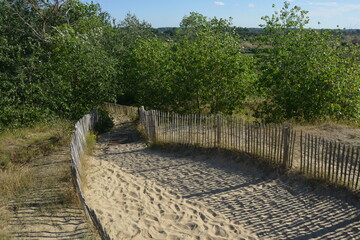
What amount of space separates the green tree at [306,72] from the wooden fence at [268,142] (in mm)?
2851

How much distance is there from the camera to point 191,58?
46.8 ft

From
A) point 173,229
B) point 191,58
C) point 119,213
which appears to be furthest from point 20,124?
point 173,229

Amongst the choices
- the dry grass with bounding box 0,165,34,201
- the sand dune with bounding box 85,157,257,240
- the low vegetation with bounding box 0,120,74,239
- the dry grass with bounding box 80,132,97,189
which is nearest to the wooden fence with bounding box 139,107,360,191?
the dry grass with bounding box 80,132,97,189

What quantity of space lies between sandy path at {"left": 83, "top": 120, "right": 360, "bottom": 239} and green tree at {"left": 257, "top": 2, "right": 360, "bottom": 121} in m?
5.03

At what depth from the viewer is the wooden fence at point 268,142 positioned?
6.60 m

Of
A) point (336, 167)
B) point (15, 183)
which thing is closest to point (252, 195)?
point (336, 167)

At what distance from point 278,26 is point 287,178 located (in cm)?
829

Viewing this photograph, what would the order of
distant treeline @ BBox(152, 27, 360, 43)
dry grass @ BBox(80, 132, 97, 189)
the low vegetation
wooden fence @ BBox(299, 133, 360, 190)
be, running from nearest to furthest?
wooden fence @ BBox(299, 133, 360, 190), the low vegetation, dry grass @ BBox(80, 132, 97, 189), distant treeline @ BBox(152, 27, 360, 43)

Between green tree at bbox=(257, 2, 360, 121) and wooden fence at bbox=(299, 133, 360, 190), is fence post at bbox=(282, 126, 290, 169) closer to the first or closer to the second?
wooden fence at bbox=(299, 133, 360, 190)

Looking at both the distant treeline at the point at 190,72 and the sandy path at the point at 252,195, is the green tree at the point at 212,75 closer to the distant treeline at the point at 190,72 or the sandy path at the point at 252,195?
the distant treeline at the point at 190,72

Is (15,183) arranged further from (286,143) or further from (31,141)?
(286,143)

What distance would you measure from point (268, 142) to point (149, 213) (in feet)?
12.3

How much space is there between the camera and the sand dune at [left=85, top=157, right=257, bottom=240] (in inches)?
225

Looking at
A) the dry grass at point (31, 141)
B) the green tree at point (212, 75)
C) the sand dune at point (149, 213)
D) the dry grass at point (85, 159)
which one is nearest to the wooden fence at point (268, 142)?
the dry grass at point (85, 159)
